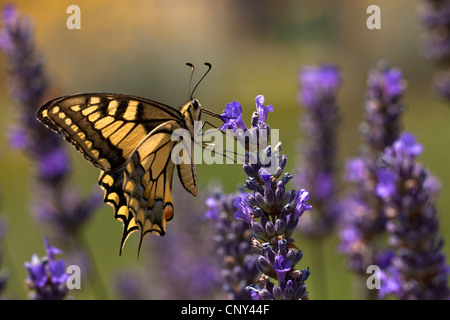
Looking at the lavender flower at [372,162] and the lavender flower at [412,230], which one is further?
the lavender flower at [372,162]

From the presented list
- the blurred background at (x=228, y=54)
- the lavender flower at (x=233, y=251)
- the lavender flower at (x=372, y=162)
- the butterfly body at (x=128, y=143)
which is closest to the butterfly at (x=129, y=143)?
the butterfly body at (x=128, y=143)

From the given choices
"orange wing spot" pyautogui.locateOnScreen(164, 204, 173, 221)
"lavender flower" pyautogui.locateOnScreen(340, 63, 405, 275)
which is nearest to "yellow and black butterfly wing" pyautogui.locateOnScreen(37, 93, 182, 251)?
"orange wing spot" pyautogui.locateOnScreen(164, 204, 173, 221)

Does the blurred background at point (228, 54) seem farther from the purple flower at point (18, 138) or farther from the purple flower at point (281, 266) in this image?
the purple flower at point (281, 266)

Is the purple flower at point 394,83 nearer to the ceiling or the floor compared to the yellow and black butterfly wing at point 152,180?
nearer to the ceiling

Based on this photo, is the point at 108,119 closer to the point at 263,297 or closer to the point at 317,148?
the point at 263,297

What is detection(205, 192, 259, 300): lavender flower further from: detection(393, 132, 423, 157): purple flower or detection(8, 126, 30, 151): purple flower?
detection(8, 126, 30, 151): purple flower
